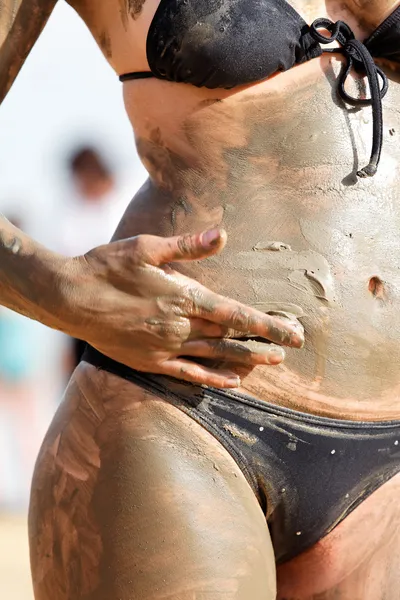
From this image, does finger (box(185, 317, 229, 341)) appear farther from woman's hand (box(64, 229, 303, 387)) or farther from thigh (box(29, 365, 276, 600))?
thigh (box(29, 365, 276, 600))

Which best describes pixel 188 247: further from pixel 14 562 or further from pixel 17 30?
pixel 14 562

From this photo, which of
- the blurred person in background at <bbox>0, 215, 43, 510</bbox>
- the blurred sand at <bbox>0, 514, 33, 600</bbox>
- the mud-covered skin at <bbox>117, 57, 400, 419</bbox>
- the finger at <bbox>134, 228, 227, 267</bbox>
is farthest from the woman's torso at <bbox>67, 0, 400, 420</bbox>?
the blurred person in background at <bbox>0, 215, 43, 510</bbox>

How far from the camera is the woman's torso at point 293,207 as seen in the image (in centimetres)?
159

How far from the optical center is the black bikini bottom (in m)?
1.57

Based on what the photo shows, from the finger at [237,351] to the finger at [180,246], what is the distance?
0.14m

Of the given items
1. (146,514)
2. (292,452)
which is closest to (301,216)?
(292,452)

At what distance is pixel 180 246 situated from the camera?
1372mm

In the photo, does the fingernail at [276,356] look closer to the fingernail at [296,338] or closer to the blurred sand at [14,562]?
the fingernail at [296,338]

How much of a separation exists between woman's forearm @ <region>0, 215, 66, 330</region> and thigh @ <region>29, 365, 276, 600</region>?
18 cm

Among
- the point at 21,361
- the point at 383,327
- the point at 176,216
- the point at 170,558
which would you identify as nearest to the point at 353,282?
the point at 383,327

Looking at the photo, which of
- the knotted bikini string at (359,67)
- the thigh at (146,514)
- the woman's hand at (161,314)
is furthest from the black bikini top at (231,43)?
the thigh at (146,514)

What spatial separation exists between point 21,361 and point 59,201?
1250 mm

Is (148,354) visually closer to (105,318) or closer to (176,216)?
(105,318)

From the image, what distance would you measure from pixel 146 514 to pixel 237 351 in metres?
0.27
